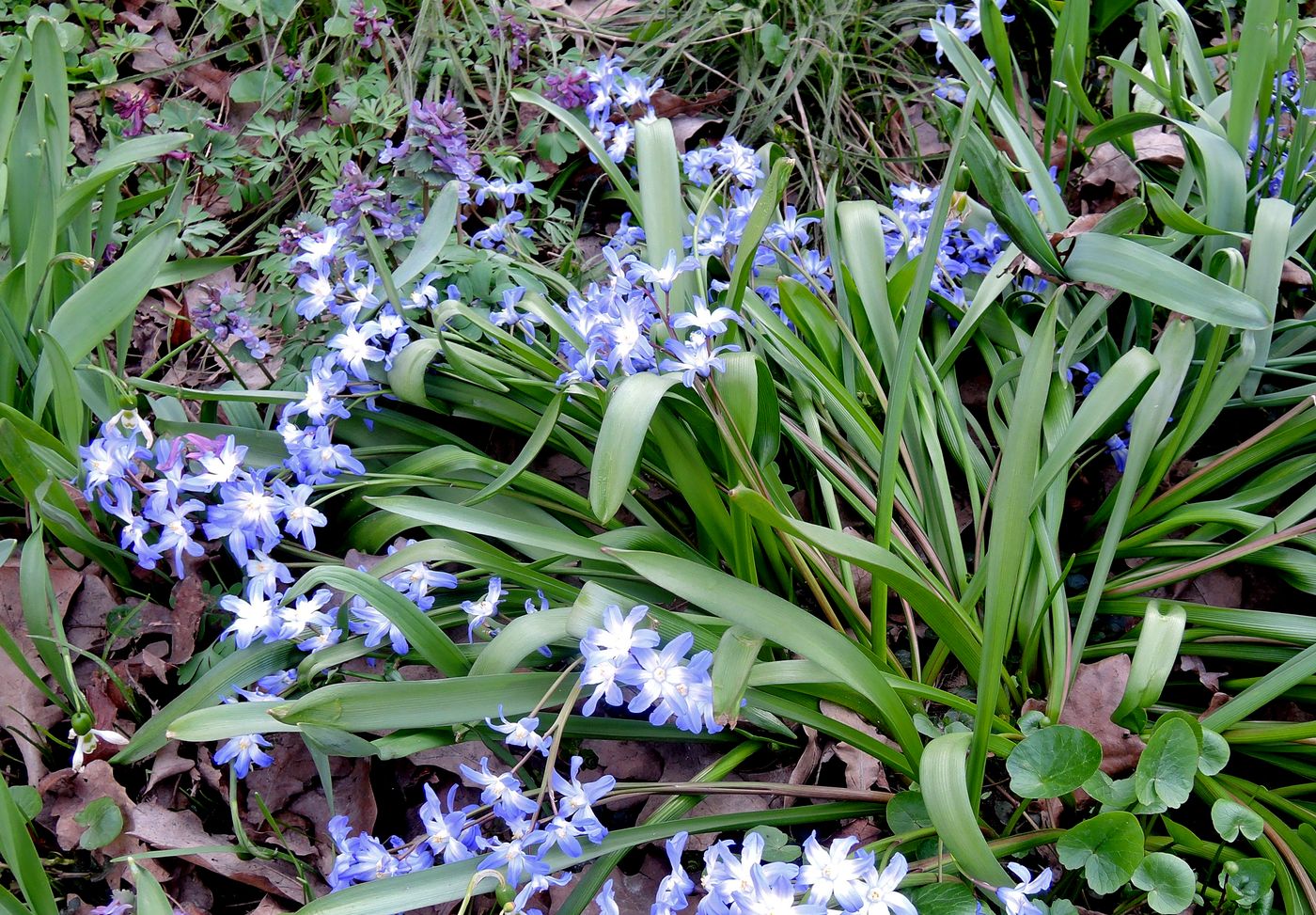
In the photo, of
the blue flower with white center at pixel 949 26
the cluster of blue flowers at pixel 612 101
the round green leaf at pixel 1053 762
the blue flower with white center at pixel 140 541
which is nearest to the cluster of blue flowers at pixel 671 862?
the round green leaf at pixel 1053 762

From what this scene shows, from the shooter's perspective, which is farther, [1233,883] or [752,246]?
[752,246]

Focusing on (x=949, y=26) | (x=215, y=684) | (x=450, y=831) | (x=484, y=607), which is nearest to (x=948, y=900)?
(x=450, y=831)

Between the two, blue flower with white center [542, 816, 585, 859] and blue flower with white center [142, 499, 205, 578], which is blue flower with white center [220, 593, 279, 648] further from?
blue flower with white center [542, 816, 585, 859]

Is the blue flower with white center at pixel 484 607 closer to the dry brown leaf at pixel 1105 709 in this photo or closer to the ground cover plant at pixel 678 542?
the ground cover plant at pixel 678 542

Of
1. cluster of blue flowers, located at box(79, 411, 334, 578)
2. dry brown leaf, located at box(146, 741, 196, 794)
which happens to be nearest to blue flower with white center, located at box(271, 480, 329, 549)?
cluster of blue flowers, located at box(79, 411, 334, 578)

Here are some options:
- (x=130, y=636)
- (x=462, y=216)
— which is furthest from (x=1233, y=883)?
(x=462, y=216)

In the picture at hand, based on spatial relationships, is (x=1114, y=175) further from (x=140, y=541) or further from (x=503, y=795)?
(x=140, y=541)

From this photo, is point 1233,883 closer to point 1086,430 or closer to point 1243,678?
point 1243,678
